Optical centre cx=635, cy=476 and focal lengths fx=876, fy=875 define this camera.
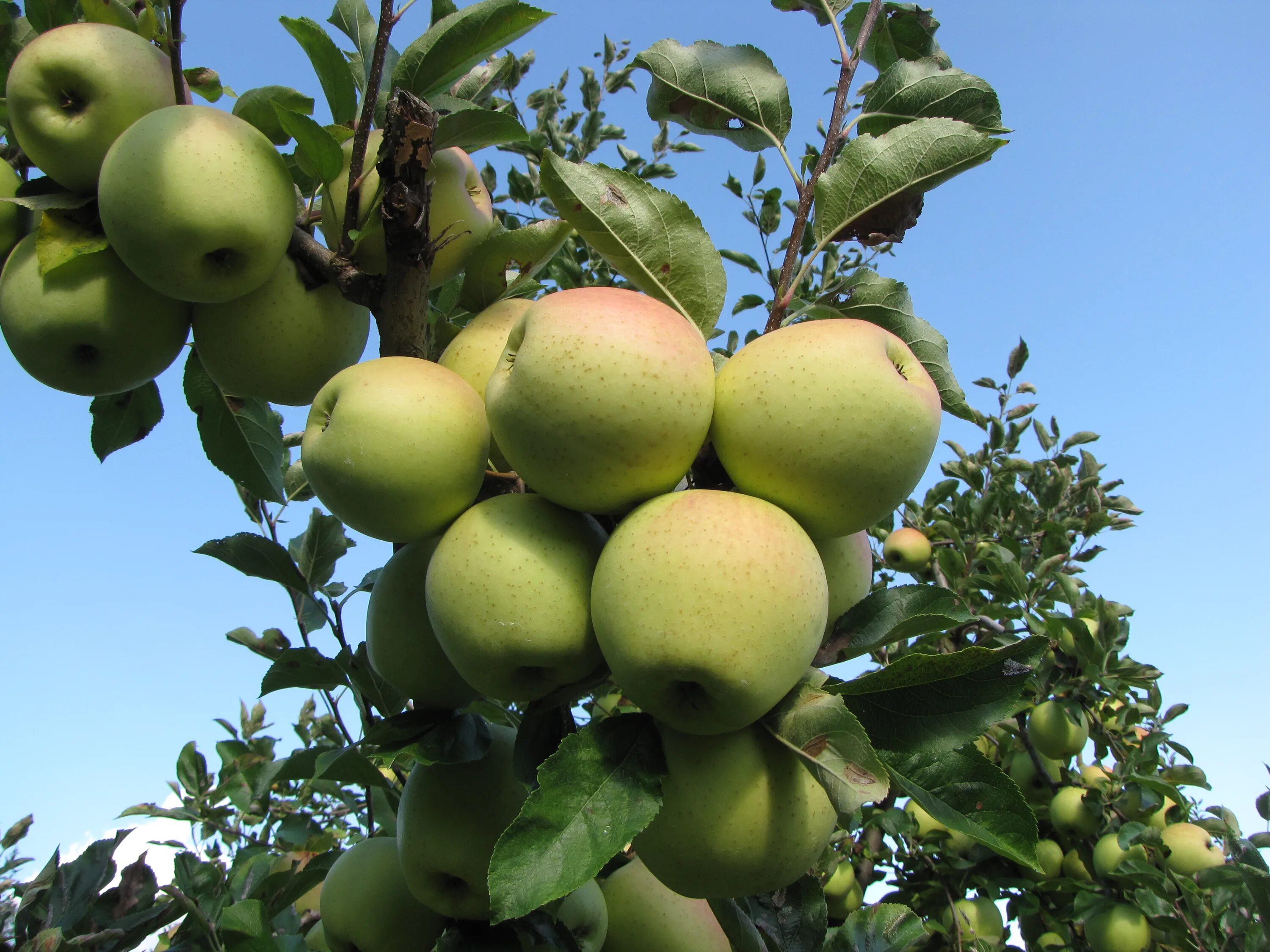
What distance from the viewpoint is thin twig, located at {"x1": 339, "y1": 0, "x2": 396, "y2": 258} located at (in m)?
1.43

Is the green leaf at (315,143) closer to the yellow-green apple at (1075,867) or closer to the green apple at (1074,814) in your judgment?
the green apple at (1074,814)

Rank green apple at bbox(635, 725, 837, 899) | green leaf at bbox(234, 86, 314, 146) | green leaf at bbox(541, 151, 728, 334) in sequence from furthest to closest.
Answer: green leaf at bbox(234, 86, 314, 146) → green leaf at bbox(541, 151, 728, 334) → green apple at bbox(635, 725, 837, 899)

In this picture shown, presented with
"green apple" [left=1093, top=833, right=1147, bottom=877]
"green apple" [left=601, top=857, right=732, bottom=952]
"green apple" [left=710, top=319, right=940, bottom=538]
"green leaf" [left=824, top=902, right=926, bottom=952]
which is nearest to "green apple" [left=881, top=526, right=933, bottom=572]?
"green apple" [left=1093, top=833, right=1147, bottom=877]

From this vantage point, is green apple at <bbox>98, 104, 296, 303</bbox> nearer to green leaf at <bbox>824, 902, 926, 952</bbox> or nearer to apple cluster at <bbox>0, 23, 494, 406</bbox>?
apple cluster at <bbox>0, 23, 494, 406</bbox>

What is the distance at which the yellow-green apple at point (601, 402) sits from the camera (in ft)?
3.75

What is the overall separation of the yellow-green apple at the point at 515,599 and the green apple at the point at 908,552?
353 centimetres

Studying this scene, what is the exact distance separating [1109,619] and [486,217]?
289 centimetres

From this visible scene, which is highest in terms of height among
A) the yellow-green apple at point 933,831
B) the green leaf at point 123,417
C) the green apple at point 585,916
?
the green leaf at point 123,417

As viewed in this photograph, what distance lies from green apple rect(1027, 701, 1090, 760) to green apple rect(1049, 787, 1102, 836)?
0.17m

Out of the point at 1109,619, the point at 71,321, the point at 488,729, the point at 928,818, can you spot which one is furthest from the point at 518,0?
the point at 928,818

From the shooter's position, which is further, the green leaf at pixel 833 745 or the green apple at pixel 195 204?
the green apple at pixel 195 204

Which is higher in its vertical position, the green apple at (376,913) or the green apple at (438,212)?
the green apple at (438,212)

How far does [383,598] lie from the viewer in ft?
4.65

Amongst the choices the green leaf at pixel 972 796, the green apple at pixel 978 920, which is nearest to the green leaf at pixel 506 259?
the green leaf at pixel 972 796
